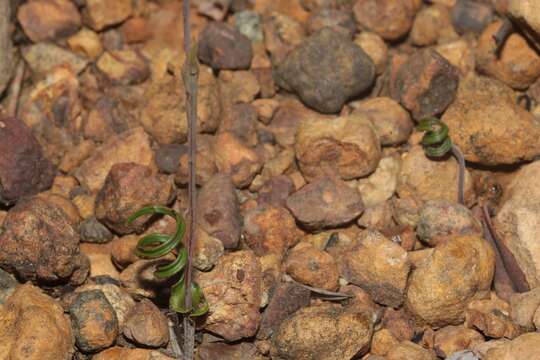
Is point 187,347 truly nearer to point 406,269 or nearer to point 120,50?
point 406,269

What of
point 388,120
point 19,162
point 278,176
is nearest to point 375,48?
point 388,120

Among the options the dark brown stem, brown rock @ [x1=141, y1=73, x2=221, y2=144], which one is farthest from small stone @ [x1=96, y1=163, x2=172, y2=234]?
the dark brown stem

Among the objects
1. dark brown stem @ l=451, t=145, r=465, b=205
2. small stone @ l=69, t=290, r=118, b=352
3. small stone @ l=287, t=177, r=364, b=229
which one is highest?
dark brown stem @ l=451, t=145, r=465, b=205

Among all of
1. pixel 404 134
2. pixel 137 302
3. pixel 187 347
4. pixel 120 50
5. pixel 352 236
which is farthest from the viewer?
pixel 120 50

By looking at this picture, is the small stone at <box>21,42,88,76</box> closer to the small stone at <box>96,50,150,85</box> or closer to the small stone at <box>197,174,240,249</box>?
the small stone at <box>96,50,150,85</box>

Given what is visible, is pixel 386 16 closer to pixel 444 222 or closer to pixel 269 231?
pixel 444 222

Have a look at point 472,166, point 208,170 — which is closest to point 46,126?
point 208,170
